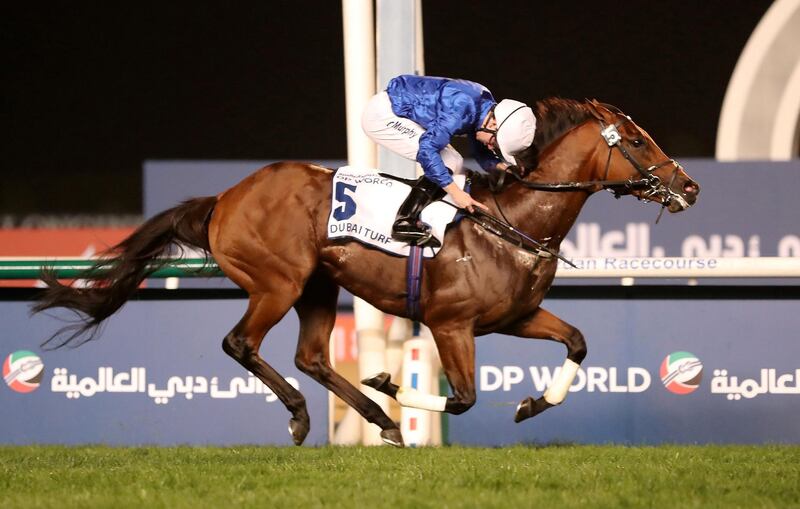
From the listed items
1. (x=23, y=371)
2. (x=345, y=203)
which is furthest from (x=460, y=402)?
(x=23, y=371)

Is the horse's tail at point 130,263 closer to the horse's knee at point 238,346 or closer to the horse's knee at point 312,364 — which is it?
the horse's knee at point 238,346

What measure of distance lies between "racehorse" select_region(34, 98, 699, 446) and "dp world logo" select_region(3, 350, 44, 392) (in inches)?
44.3

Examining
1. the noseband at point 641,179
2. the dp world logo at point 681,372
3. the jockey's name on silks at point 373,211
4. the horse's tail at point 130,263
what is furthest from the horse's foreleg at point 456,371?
the dp world logo at point 681,372

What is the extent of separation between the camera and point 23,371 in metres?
6.87

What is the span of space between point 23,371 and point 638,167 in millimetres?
3563

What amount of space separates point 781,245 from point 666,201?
376 centimetres

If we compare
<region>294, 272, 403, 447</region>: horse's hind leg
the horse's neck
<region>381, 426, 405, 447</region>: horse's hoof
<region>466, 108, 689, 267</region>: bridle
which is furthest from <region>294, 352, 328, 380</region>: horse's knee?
the horse's neck

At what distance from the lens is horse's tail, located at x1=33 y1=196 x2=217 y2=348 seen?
19.2ft

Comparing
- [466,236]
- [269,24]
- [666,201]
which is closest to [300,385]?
[466,236]

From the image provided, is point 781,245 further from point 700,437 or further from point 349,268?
point 349,268

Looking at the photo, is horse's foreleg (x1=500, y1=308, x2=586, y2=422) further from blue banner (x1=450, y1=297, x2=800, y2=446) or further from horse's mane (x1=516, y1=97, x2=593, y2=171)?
blue banner (x1=450, y1=297, x2=800, y2=446)

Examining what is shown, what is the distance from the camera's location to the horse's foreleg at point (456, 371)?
5266 millimetres

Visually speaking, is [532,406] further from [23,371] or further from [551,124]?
[23,371]

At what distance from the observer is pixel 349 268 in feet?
18.2
